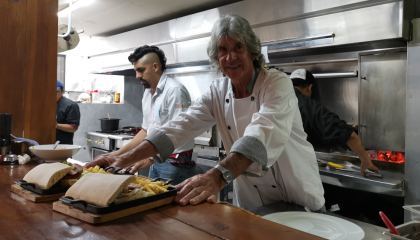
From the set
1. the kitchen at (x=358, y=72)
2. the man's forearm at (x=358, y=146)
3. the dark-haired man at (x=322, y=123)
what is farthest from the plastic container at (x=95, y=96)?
the man's forearm at (x=358, y=146)

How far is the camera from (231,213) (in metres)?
1.00

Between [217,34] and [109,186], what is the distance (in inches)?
38.5

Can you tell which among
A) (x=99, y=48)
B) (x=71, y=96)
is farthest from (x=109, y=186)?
(x=71, y=96)

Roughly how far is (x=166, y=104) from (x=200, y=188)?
1.86 meters

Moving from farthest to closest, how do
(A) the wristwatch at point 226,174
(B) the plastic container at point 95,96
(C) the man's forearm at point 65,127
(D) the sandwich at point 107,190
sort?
1. (B) the plastic container at point 95,96
2. (C) the man's forearm at point 65,127
3. (A) the wristwatch at point 226,174
4. (D) the sandwich at point 107,190

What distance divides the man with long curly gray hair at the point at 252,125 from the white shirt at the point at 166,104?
3.25 ft

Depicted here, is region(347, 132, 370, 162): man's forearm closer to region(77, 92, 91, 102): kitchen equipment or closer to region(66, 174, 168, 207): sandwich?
region(66, 174, 168, 207): sandwich

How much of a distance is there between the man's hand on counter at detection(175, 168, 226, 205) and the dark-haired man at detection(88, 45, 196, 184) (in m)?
1.58

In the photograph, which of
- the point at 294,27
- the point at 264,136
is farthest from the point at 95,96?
the point at 264,136

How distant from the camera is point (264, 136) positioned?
4.37ft

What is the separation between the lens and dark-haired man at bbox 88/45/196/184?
282 cm

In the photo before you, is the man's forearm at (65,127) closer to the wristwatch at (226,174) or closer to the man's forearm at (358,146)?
the man's forearm at (358,146)

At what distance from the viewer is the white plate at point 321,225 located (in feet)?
3.56

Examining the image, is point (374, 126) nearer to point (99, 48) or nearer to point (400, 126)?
point (400, 126)
